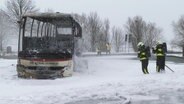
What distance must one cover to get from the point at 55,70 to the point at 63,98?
6270mm

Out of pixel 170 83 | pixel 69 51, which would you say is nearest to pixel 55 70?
pixel 69 51

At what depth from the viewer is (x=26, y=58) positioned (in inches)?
781

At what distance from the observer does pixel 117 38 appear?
10475cm

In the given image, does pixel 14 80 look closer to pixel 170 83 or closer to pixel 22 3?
pixel 170 83

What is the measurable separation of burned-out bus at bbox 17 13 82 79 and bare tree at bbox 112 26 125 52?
81.4 meters

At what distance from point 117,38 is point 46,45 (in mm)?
84540

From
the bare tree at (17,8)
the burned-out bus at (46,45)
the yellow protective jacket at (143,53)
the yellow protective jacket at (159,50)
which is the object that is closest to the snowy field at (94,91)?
the burned-out bus at (46,45)

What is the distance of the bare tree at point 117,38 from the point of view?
104m

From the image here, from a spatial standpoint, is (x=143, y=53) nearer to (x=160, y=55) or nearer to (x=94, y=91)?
(x=160, y=55)

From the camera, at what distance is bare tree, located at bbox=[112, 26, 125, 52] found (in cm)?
10365

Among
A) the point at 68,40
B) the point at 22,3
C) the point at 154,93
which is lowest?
the point at 154,93

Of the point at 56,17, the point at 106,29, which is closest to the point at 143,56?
the point at 56,17

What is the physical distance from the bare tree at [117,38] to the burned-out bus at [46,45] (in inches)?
3204

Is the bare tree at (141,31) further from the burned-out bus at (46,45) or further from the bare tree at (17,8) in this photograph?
the burned-out bus at (46,45)
